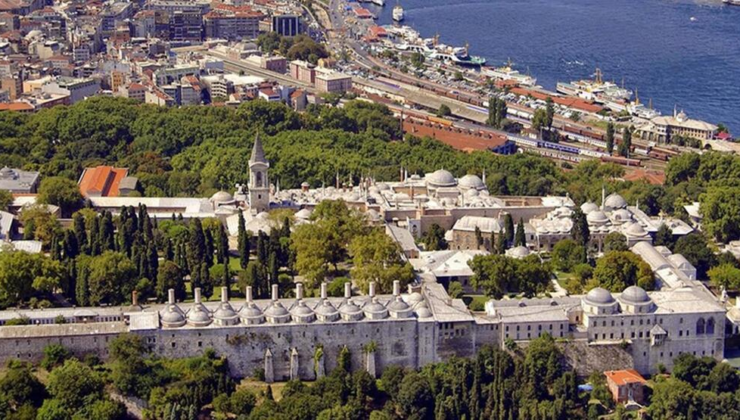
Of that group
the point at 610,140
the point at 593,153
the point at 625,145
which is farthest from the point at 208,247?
the point at 610,140

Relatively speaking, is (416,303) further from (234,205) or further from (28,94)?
(28,94)

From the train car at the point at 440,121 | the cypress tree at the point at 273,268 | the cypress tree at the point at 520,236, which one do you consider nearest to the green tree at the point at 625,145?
the train car at the point at 440,121

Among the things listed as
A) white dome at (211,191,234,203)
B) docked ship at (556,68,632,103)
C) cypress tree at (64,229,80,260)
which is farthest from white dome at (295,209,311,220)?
docked ship at (556,68,632,103)

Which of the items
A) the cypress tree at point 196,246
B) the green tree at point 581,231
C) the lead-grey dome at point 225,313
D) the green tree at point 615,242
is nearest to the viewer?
the lead-grey dome at point 225,313

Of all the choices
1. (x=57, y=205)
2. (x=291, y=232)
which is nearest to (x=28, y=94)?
(x=57, y=205)

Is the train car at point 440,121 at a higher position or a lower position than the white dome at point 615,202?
lower

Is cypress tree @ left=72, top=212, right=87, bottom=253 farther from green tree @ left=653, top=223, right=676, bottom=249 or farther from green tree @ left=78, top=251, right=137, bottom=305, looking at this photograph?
green tree @ left=653, top=223, right=676, bottom=249

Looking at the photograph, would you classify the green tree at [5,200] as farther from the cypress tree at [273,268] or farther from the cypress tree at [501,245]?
the cypress tree at [501,245]
